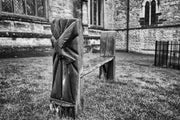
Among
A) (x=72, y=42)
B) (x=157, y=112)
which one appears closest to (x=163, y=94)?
(x=157, y=112)

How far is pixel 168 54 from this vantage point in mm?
5238

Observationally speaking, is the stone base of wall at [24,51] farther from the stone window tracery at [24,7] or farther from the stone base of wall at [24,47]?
the stone window tracery at [24,7]

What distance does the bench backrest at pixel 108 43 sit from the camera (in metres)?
3.08

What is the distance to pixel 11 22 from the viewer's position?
19.1 ft

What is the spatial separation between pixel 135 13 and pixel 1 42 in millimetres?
9563

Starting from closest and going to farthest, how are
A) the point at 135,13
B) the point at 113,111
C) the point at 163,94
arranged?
the point at 113,111
the point at 163,94
the point at 135,13

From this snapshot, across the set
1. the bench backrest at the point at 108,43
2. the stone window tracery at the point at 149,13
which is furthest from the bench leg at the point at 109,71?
the stone window tracery at the point at 149,13

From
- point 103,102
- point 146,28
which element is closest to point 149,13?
point 146,28

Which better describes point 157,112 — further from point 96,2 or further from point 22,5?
point 96,2

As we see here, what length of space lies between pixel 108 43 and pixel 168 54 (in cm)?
352

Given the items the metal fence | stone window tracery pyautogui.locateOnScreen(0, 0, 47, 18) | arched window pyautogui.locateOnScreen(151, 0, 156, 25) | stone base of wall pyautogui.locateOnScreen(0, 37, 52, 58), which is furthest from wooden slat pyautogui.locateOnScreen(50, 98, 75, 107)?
arched window pyautogui.locateOnScreen(151, 0, 156, 25)

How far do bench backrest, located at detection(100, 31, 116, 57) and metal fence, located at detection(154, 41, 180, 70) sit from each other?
3153mm

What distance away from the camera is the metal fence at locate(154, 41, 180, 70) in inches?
193

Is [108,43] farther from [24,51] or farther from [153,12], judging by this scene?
[153,12]
